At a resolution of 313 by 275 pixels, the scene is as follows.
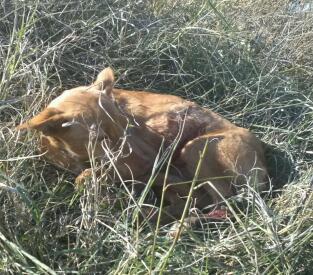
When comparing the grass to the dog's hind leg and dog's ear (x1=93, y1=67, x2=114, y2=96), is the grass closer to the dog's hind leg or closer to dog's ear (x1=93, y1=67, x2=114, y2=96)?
the dog's hind leg

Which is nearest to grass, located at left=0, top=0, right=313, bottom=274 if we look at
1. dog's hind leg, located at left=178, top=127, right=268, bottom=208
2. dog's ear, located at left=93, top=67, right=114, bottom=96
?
dog's hind leg, located at left=178, top=127, right=268, bottom=208

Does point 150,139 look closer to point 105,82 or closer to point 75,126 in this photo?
point 105,82

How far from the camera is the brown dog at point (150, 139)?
4453mm

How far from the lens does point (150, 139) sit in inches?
195

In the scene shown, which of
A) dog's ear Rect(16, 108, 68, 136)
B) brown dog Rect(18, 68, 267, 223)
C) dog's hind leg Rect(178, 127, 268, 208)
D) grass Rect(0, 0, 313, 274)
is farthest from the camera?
dog's hind leg Rect(178, 127, 268, 208)

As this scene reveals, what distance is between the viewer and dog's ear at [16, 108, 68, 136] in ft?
14.0

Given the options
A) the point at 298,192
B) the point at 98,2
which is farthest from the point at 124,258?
the point at 98,2

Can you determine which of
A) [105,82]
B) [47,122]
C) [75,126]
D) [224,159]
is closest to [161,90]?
[105,82]

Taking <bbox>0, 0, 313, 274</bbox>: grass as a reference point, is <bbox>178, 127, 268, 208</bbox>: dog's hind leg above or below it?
below

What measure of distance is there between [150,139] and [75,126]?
2.43ft

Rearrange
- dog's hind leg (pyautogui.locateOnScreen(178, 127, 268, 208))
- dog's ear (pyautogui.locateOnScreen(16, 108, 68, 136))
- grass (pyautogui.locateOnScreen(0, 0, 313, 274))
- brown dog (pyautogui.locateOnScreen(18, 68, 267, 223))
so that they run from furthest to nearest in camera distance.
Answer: dog's hind leg (pyautogui.locateOnScreen(178, 127, 268, 208)) → brown dog (pyautogui.locateOnScreen(18, 68, 267, 223)) → dog's ear (pyautogui.locateOnScreen(16, 108, 68, 136)) → grass (pyautogui.locateOnScreen(0, 0, 313, 274))

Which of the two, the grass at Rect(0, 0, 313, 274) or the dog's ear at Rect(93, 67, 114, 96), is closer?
the grass at Rect(0, 0, 313, 274)

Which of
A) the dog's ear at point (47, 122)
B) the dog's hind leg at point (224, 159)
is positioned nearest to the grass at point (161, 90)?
the dog's ear at point (47, 122)

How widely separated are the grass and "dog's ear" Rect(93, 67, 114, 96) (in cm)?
40
